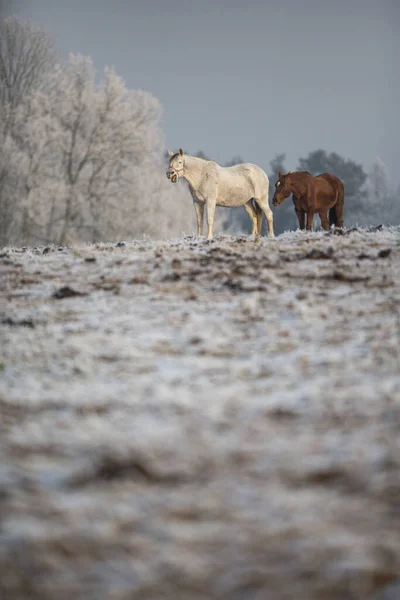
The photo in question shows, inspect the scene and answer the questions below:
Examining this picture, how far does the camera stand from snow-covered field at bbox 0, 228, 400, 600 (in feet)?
5.88

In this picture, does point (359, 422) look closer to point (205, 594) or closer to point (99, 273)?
point (205, 594)

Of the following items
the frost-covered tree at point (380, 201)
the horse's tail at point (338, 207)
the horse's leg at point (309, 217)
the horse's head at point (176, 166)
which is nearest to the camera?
the horse's head at point (176, 166)

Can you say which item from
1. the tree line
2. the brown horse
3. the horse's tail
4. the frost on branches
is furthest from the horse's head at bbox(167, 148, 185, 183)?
the frost on branches

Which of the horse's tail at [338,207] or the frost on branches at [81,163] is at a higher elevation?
the frost on branches at [81,163]

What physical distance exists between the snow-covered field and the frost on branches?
2429 centimetres

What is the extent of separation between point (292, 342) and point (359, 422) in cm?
135

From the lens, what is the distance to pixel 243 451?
253 cm

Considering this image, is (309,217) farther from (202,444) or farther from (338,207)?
(202,444)

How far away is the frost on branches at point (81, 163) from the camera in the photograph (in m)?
28.4

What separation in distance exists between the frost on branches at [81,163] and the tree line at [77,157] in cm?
5

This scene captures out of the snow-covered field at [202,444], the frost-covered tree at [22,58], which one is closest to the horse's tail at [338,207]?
the snow-covered field at [202,444]

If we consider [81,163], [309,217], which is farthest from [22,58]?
[309,217]

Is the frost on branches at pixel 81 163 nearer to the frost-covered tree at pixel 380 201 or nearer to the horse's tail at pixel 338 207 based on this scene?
the horse's tail at pixel 338 207

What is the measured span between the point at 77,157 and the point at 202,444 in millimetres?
28936
